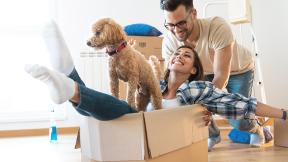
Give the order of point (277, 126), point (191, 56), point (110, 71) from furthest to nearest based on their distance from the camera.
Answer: point (277, 126) → point (191, 56) → point (110, 71)

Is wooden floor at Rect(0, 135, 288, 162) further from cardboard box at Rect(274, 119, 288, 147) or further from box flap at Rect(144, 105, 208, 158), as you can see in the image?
box flap at Rect(144, 105, 208, 158)

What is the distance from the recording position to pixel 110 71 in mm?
1371

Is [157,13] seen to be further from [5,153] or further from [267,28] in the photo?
[5,153]

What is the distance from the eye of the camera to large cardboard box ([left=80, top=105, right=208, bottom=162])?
3.74ft

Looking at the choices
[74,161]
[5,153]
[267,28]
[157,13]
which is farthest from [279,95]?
[5,153]

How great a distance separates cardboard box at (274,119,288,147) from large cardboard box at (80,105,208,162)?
110 cm

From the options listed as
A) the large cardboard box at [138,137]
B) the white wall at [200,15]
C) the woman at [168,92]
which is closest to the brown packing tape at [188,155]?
the large cardboard box at [138,137]

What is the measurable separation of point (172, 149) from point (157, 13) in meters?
2.56

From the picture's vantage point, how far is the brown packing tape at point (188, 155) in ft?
4.10

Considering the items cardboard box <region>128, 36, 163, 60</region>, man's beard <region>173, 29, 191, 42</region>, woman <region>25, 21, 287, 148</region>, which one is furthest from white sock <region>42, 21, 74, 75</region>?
cardboard box <region>128, 36, 163, 60</region>

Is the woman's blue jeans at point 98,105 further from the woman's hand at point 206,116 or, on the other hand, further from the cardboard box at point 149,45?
the cardboard box at point 149,45

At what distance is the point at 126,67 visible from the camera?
1333mm

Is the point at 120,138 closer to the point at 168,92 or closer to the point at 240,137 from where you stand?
the point at 168,92

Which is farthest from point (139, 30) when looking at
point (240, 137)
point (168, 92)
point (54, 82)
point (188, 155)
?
point (54, 82)
